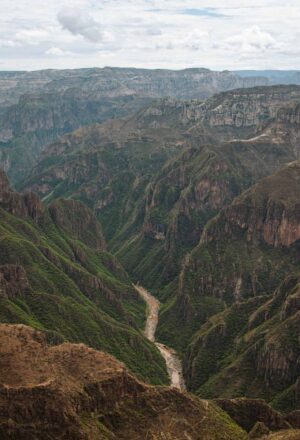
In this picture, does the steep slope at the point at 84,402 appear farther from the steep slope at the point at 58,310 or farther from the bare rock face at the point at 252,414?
the steep slope at the point at 58,310

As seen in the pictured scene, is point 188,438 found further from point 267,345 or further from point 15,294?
point 15,294

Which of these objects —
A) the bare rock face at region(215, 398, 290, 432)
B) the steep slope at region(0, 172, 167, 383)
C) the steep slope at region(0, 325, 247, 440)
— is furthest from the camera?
the steep slope at region(0, 172, 167, 383)

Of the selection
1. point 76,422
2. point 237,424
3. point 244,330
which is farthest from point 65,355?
point 244,330

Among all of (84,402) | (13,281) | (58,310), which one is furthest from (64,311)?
(84,402)

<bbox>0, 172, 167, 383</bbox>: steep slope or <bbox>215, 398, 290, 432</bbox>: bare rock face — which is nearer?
<bbox>215, 398, 290, 432</bbox>: bare rock face

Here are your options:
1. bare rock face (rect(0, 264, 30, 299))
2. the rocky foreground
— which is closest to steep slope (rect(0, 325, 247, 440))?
the rocky foreground

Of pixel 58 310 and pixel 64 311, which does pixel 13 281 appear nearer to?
pixel 58 310

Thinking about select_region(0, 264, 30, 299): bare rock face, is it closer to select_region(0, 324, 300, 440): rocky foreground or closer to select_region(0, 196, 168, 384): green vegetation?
select_region(0, 196, 168, 384): green vegetation
